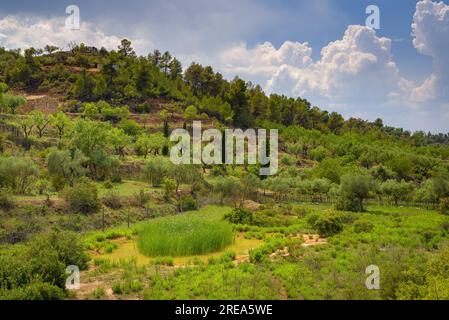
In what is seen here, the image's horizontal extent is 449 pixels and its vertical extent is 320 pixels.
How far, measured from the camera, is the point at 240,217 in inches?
1335

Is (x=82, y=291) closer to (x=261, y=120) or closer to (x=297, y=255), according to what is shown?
(x=297, y=255)

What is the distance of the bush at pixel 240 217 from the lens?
33.6 metres

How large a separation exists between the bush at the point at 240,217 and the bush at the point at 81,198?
11055 mm

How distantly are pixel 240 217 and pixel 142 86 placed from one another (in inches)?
2348

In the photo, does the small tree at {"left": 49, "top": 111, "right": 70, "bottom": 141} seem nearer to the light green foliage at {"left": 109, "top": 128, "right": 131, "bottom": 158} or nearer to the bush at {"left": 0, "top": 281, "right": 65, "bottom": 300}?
the light green foliage at {"left": 109, "top": 128, "right": 131, "bottom": 158}

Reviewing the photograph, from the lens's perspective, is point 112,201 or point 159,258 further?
point 112,201

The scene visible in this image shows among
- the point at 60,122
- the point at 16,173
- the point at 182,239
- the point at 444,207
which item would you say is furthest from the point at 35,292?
the point at 60,122

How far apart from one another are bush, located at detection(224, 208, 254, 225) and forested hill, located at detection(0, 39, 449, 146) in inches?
1742

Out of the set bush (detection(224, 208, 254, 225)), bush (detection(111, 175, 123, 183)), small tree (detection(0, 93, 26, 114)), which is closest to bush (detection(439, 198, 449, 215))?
bush (detection(224, 208, 254, 225))

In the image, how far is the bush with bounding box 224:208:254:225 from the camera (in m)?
33.6

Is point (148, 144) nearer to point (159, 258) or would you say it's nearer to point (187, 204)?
point (187, 204)

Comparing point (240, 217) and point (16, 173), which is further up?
point (16, 173)
